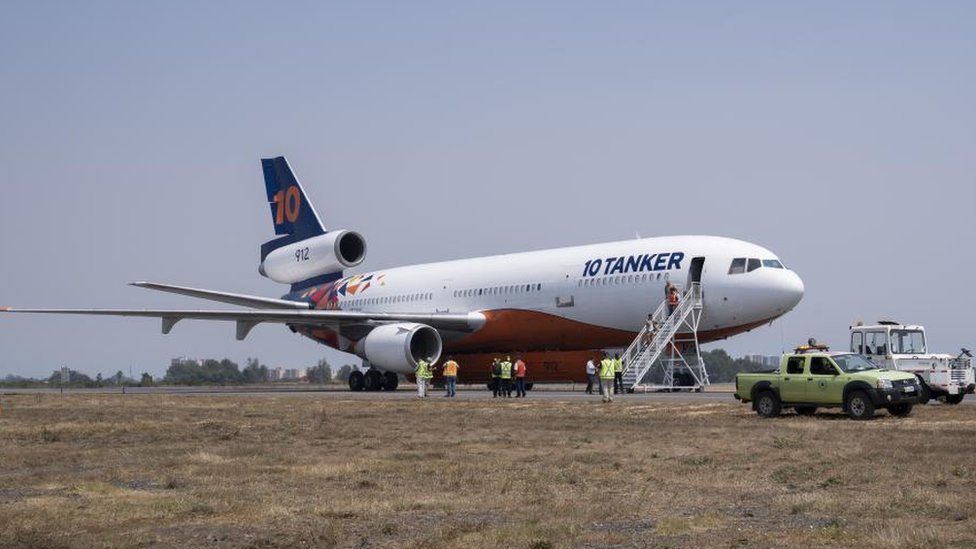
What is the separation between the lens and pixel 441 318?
48.2 meters

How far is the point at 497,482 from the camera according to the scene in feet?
50.5

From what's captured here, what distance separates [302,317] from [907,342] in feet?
75.1

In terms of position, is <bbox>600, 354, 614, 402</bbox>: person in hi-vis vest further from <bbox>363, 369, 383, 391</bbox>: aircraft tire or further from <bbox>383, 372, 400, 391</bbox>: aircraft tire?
A: <bbox>363, 369, 383, 391</bbox>: aircraft tire

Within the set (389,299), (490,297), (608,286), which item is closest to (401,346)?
(490,297)

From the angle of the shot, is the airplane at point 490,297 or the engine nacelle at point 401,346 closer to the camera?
the airplane at point 490,297

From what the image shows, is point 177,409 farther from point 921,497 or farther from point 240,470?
point 921,497

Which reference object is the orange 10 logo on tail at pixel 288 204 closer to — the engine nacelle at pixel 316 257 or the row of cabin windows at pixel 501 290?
the engine nacelle at pixel 316 257

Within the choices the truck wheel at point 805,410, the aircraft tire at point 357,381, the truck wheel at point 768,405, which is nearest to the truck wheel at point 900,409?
the truck wheel at point 805,410

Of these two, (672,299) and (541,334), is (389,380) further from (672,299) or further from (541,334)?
(672,299)

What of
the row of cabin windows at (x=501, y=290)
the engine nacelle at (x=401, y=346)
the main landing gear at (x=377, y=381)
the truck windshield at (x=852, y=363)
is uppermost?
the row of cabin windows at (x=501, y=290)

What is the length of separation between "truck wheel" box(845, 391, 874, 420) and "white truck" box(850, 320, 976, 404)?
17.9 feet

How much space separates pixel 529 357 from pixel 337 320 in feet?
25.6

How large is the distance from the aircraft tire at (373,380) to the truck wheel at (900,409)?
2640cm

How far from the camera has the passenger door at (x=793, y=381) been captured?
26.5 m
